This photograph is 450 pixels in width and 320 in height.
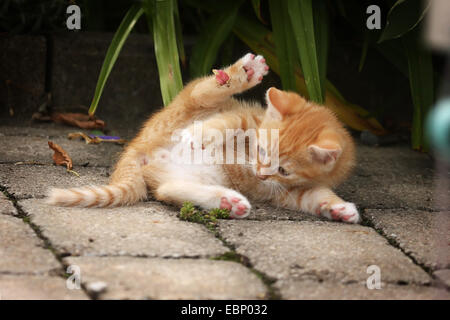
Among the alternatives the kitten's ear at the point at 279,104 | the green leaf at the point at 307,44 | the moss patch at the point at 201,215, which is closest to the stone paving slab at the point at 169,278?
the moss patch at the point at 201,215

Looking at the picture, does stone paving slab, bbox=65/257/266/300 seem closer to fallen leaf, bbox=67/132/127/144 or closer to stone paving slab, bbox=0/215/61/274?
stone paving slab, bbox=0/215/61/274

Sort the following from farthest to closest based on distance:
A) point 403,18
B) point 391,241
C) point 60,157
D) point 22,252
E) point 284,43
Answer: point 284,43, point 403,18, point 60,157, point 391,241, point 22,252

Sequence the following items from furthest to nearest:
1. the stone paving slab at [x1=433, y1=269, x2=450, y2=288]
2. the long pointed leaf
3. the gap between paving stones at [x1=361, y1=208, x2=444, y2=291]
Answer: the long pointed leaf < the gap between paving stones at [x1=361, y1=208, x2=444, y2=291] < the stone paving slab at [x1=433, y1=269, x2=450, y2=288]

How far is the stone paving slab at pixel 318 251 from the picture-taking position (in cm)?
173

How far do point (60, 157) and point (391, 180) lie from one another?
1.49 meters

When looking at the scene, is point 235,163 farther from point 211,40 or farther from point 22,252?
point 22,252

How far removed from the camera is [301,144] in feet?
7.76

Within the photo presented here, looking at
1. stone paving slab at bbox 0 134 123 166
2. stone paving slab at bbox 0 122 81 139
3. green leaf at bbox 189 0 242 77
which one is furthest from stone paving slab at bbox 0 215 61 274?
green leaf at bbox 189 0 242 77

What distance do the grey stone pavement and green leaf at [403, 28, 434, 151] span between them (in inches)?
21.8

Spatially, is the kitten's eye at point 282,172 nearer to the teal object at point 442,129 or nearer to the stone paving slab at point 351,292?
the stone paving slab at point 351,292

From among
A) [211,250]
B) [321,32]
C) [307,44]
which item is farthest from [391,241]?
[321,32]

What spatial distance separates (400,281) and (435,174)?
1389 millimetres

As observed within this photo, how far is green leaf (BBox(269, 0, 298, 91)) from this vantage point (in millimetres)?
2957

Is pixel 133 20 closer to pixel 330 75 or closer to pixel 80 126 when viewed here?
pixel 80 126
